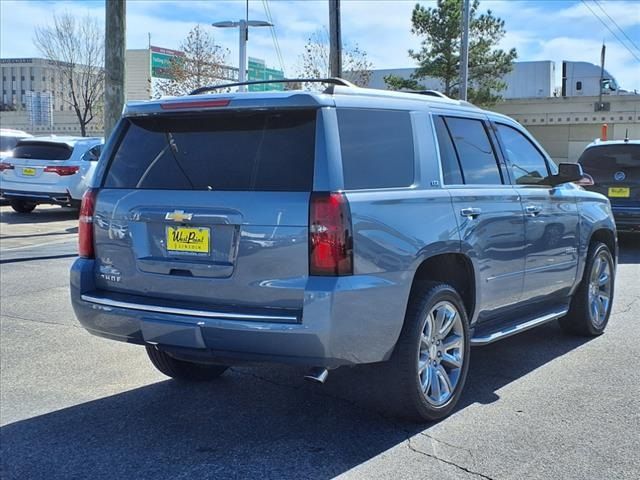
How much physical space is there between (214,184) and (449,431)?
1.96 meters

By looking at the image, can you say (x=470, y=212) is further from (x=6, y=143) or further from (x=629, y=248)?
(x=6, y=143)

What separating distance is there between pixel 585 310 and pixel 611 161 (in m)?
6.36

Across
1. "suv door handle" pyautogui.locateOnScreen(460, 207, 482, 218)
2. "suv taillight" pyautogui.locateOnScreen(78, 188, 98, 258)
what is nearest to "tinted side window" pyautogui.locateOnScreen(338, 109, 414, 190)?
"suv door handle" pyautogui.locateOnScreen(460, 207, 482, 218)

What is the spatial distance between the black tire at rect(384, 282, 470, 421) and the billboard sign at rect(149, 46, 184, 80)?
3710 centimetres

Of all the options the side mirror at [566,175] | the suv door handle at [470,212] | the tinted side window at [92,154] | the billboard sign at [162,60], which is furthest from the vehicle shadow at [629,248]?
the billboard sign at [162,60]

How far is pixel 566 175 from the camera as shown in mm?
5758

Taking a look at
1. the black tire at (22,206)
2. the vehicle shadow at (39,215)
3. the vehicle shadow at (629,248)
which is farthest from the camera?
the black tire at (22,206)

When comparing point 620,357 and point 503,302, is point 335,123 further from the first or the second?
point 620,357

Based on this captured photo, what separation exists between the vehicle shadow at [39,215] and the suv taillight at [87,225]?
40.8ft

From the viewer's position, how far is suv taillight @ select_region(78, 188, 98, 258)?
4422mm

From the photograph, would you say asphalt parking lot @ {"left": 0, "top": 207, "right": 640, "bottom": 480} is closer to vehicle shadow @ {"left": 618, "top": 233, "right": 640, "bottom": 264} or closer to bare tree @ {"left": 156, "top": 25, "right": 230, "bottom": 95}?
vehicle shadow @ {"left": 618, "top": 233, "right": 640, "bottom": 264}

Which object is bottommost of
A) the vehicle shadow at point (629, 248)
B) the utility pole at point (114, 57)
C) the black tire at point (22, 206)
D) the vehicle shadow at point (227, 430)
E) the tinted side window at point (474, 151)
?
the vehicle shadow at point (227, 430)

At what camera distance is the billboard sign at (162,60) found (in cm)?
3988

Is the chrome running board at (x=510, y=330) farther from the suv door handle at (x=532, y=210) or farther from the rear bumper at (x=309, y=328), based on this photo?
the rear bumper at (x=309, y=328)
